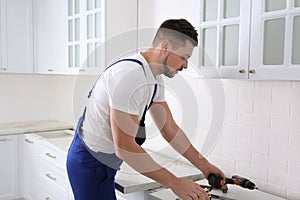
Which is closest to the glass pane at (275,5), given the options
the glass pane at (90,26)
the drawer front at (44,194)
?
the glass pane at (90,26)

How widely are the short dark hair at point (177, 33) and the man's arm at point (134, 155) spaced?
0.38 m

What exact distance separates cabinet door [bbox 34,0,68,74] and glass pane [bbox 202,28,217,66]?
1.70 m

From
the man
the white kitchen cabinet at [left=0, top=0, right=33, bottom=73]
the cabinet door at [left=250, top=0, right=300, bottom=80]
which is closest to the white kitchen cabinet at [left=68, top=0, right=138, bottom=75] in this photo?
the man

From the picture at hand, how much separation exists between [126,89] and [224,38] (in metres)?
0.58

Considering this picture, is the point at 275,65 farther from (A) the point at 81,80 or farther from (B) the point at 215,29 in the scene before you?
(A) the point at 81,80

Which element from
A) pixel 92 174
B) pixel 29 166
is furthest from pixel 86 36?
pixel 29 166

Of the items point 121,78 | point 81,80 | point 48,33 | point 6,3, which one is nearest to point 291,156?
point 121,78

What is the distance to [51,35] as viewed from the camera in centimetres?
337

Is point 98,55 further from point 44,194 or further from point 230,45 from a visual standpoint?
point 44,194

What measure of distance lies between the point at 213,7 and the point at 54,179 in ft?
6.51

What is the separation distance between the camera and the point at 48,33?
135 inches

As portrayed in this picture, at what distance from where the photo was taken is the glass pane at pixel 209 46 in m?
1.72

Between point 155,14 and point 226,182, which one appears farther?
point 155,14

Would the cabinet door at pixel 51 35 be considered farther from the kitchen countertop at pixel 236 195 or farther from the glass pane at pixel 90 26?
the kitchen countertop at pixel 236 195
